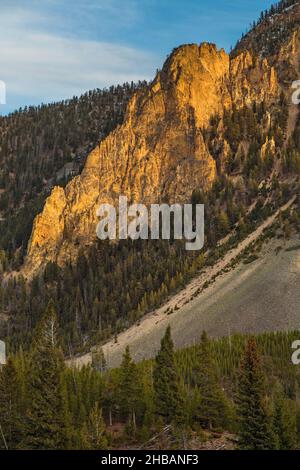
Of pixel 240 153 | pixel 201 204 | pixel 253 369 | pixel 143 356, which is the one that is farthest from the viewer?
pixel 240 153

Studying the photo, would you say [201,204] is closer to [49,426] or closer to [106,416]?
[106,416]

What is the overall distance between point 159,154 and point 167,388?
5274 inches

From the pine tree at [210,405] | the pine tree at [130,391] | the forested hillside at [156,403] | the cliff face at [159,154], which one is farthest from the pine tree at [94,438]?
the cliff face at [159,154]

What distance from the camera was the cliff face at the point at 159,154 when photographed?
183750mm

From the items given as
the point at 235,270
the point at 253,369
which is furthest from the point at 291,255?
the point at 253,369

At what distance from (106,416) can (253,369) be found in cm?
2838

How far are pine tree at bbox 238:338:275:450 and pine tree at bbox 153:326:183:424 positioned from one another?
37.3 feet

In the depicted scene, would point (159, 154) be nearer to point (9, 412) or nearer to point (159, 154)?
point (159, 154)

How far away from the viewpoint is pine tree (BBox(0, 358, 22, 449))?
56750 millimetres

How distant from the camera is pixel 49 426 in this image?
49.8 meters

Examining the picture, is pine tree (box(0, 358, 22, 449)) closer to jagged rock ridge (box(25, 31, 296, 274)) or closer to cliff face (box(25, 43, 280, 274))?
cliff face (box(25, 43, 280, 274))

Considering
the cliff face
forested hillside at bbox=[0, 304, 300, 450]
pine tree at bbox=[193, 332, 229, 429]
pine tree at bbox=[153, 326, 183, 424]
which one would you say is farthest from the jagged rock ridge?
pine tree at bbox=[193, 332, 229, 429]

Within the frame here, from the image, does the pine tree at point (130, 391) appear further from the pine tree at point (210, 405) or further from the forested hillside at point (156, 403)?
the pine tree at point (210, 405)

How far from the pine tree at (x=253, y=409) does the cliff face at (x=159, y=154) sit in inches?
5132
